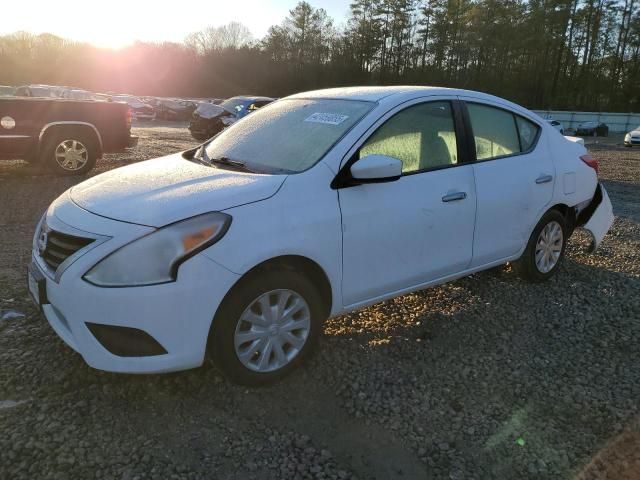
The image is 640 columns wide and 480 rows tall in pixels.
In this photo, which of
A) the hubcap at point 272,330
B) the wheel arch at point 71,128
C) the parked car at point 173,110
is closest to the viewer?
the hubcap at point 272,330

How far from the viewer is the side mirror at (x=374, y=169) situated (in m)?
2.94

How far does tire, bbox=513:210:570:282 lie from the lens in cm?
437

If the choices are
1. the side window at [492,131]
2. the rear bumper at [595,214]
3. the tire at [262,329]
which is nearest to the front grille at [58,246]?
the tire at [262,329]

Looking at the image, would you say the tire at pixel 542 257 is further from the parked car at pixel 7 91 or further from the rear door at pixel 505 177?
the parked car at pixel 7 91

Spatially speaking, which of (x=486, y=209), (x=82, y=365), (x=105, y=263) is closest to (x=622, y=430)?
(x=486, y=209)

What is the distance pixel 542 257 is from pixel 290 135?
2598 mm

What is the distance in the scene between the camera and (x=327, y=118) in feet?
11.2

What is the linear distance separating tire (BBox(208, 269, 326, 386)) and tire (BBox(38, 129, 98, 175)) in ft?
22.9

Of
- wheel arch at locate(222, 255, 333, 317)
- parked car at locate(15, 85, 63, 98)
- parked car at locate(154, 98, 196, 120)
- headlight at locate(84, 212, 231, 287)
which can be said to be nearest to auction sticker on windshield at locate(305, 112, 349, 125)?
wheel arch at locate(222, 255, 333, 317)

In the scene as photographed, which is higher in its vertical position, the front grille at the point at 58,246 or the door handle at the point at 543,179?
the door handle at the point at 543,179

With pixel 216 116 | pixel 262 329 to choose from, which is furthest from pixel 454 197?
pixel 216 116

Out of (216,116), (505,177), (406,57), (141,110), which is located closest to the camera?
(505,177)

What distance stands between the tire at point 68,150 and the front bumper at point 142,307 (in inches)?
256

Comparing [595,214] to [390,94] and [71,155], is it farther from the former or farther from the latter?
[71,155]
